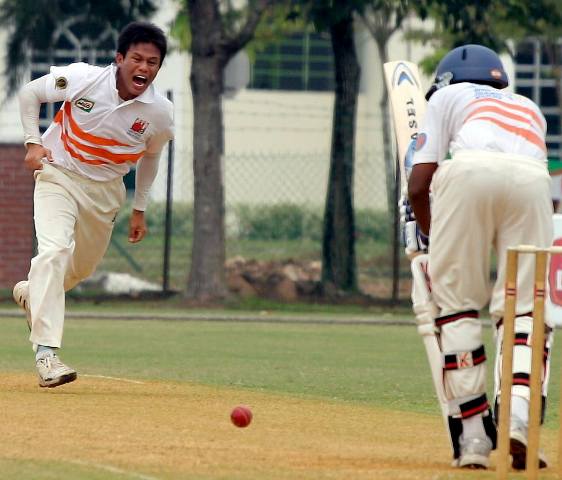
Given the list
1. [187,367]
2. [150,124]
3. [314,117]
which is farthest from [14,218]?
[314,117]

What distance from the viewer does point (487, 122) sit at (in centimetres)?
680

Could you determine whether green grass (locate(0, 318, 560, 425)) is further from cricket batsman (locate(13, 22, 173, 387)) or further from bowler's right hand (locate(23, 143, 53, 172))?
bowler's right hand (locate(23, 143, 53, 172))

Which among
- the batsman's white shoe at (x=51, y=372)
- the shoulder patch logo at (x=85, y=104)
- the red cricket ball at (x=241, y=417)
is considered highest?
the shoulder patch logo at (x=85, y=104)

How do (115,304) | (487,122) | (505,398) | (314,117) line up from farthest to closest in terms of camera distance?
(314,117)
(115,304)
(487,122)
(505,398)

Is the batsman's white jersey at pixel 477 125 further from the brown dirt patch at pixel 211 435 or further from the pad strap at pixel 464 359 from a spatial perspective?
the brown dirt patch at pixel 211 435

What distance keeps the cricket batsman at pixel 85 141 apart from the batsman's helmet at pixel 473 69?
110 inches

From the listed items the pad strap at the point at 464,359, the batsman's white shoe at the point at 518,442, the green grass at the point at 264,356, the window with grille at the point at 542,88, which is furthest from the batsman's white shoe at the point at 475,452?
the window with grille at the point at 542,88

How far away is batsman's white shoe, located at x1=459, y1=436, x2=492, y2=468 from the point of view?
6.55m

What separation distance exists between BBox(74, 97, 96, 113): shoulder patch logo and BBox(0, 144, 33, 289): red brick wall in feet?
39.0

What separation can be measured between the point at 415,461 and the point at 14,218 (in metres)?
15.1

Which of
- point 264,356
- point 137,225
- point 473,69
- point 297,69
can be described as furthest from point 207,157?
point 297,69

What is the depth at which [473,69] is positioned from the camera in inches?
280

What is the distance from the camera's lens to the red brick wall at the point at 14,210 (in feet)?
70.2

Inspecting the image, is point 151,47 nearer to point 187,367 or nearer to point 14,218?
point 187,367
